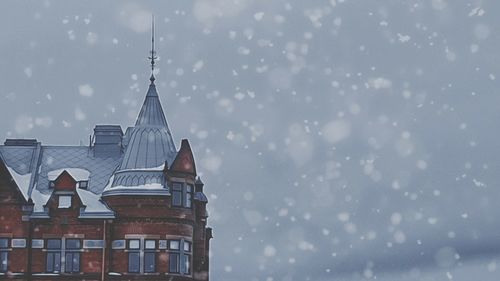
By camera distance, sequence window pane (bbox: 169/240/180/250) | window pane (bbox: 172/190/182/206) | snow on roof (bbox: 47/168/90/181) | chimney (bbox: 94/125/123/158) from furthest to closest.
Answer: chimney (bbox: 94/125/123/158)
snow on roof (bbox: 47/168/90/181)
window pane (bbox: 172/190/182/206)
window pane (bbox: 169/240/180/250)

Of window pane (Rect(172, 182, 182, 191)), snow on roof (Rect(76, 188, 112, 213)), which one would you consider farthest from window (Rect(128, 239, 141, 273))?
window pane (Rect(172, 182, 182, 191))

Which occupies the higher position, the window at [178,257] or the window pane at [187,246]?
the window pane at [187,246]

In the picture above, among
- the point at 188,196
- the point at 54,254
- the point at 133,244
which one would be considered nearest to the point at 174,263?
the point at 133,244

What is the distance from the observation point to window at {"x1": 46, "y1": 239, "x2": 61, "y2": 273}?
188 ft

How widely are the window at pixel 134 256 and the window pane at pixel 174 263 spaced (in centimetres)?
134

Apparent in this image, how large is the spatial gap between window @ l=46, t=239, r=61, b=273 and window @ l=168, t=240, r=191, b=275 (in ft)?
15.0

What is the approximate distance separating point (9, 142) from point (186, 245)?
9.86m

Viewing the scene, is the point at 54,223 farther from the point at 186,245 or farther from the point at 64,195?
the point at 186,245

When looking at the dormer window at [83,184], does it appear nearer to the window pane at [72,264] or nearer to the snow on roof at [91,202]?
the snow on roof at [91,202]

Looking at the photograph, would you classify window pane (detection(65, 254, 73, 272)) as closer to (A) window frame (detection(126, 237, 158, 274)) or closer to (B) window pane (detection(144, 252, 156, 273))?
(A) window frame (detection(126, 237, 158, 274))

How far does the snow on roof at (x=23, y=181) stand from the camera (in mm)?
57888

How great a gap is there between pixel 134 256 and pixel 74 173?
4805 mm

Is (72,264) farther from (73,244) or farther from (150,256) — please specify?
(150,256)

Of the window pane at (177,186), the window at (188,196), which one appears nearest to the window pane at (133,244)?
the window at (188,196)
